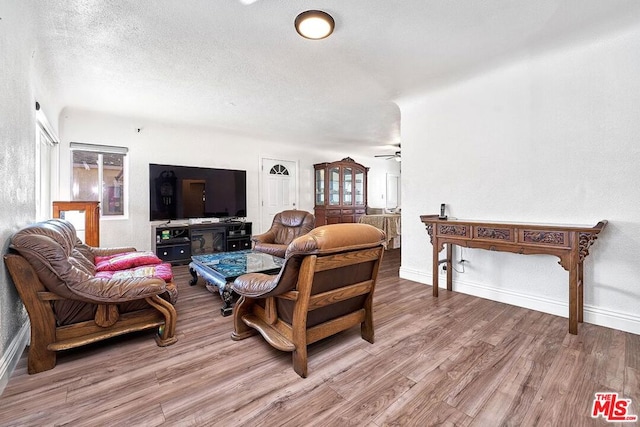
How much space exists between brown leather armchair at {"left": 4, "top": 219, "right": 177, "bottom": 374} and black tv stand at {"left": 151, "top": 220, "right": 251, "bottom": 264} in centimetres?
255

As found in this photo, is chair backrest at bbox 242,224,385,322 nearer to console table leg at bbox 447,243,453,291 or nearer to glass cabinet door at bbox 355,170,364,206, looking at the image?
console table leg at bbox 447,243,453,291

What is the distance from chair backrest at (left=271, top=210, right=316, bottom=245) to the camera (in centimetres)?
438

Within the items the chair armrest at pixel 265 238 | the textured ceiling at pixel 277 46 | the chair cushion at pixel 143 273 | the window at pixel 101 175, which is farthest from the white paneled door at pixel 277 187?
the chair cushion at pixel 143 273

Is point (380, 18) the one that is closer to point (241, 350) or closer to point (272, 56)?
point (272, 56)

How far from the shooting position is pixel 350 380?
5.49ft

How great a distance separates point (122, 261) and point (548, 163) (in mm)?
4236

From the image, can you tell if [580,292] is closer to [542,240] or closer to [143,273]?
[542,240]

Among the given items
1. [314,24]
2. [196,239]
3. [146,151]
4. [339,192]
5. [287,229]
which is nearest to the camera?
[314,24]

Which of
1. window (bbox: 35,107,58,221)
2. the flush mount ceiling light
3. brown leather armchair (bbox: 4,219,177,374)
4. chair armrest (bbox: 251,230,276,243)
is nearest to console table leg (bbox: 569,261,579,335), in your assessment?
the flush mount ceiling light

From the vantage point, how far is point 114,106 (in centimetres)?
398

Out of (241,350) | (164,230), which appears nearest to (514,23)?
(241,350)

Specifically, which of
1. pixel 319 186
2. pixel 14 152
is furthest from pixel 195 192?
pixel 14 152

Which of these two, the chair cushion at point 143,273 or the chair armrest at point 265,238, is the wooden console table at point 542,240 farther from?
the chair cushion at point 143,273

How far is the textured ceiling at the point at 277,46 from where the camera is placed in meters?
2.01
